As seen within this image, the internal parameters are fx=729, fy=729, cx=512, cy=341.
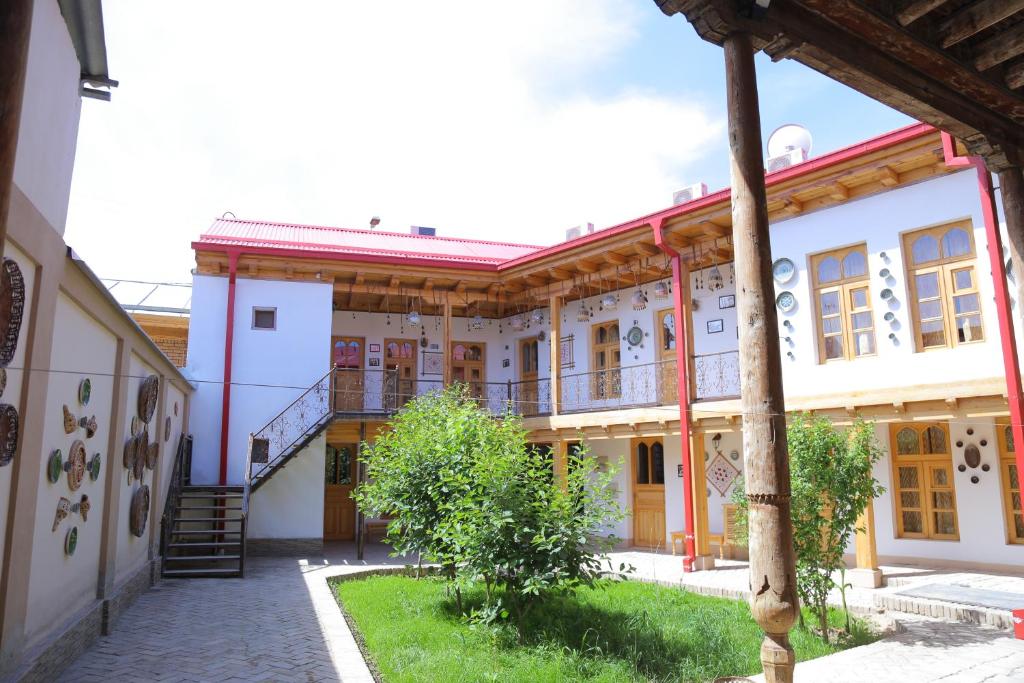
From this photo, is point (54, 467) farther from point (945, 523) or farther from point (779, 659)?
point (945, 523)

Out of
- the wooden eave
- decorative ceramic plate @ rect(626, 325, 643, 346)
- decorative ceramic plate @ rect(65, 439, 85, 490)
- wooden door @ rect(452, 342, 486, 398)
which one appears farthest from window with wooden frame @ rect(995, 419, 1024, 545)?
decorative ceramic plate @ rect(65, 439, 85, 490)

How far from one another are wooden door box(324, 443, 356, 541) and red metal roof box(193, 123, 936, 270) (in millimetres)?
4473

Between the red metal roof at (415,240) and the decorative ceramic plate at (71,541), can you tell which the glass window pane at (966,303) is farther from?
the decorative ceramic plate at (71,541)

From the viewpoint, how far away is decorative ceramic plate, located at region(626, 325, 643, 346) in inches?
580

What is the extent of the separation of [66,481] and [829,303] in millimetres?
9965

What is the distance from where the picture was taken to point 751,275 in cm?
422

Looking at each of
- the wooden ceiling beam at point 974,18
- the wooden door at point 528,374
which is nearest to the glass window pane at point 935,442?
the wooden door at point 528,374

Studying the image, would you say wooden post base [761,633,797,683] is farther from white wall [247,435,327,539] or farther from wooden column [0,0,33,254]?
white wall [247,435,327,539]

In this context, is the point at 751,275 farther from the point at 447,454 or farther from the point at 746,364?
the point at 447,454

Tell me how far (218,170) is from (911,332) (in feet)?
43.1

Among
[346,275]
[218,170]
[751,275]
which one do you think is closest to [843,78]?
[751,275]

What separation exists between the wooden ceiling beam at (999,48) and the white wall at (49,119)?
667 cm

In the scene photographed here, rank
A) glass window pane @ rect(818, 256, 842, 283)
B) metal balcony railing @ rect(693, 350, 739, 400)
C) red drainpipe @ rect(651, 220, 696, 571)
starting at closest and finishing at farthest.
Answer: glass window pane @ rect(818, 256, 842, 283) < red drainpipe @ rect(651, 220, 696, 571) < metal balcony railing @ rect(693, 350, 739, 400)

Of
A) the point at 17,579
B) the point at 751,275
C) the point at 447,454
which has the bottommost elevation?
the point at 17,579
